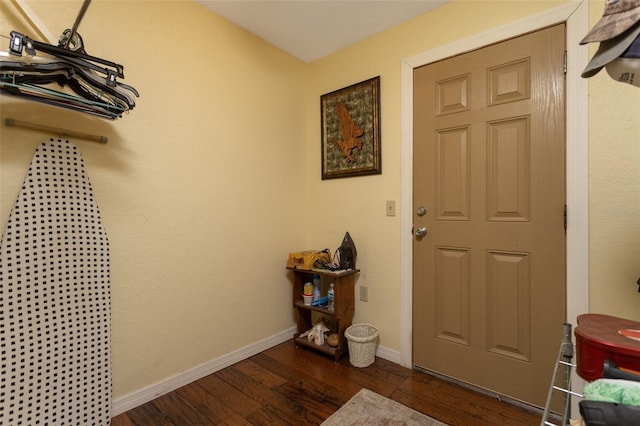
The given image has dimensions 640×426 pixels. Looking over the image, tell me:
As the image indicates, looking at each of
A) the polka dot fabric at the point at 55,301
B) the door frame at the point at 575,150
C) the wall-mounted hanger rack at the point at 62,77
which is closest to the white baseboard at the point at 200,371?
the polka dot fabric at the point at 55,301

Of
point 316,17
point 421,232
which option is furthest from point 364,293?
point 316,17

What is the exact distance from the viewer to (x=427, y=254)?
6.53 ft

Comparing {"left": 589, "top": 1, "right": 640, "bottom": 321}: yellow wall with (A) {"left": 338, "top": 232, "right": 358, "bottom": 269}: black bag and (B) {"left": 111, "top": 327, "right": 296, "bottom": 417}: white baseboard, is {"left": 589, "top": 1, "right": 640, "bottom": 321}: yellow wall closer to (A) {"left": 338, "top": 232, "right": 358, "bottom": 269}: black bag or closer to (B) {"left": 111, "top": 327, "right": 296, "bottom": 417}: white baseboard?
(A) {"left": 338, "top": 232, "right": 358, "bottom": 269}: black bag

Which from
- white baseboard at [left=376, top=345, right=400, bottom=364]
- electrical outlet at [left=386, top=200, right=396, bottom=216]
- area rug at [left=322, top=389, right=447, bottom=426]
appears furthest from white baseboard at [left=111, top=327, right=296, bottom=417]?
electrical outlet at [left=386, top=200, right=396, bottom=216]

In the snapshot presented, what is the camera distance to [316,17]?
6.73ft

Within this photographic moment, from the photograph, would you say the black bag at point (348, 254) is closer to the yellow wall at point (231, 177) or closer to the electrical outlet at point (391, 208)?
the yellow wall at point (231, 177)

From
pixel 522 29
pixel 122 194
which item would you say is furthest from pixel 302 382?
pixel 522 29

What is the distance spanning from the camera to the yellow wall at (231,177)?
4.61ft

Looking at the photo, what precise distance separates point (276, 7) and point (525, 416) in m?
2.85

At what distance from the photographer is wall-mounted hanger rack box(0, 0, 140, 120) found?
1.05 meters

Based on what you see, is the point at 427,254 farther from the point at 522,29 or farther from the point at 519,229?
the point at 522,29

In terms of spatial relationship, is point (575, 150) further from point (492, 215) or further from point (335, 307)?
point (335, 307)

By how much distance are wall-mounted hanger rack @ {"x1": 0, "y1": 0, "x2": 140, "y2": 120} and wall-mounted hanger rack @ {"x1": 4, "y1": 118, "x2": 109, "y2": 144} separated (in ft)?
0.66

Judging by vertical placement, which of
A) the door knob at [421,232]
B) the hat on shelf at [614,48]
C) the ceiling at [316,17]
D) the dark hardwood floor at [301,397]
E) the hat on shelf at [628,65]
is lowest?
the dark hardwood floor at [301,397]
